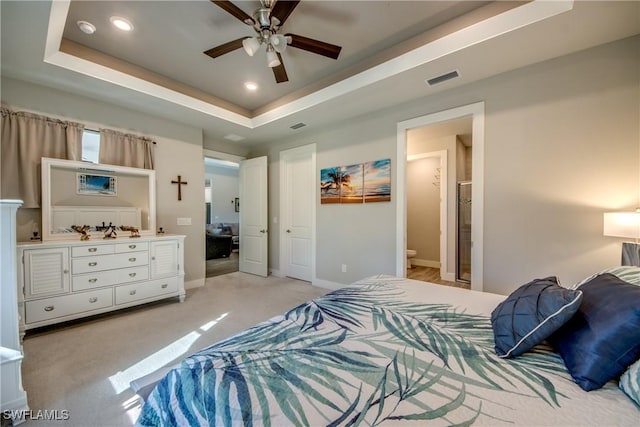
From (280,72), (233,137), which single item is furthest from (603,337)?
(233,137)

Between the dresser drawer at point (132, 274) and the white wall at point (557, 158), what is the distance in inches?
157

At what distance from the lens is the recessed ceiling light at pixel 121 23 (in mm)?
2244

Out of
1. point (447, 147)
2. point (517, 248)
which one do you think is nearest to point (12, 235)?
point (517, 248)

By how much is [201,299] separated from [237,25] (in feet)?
10.9

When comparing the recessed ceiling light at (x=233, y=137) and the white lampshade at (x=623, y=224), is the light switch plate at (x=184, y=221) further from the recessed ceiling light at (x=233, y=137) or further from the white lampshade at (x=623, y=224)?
the white lampshade at (x=623, y=224)

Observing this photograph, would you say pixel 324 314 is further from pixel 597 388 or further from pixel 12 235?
pixel 12 235

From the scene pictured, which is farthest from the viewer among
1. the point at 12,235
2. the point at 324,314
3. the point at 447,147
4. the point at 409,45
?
the point at 447,147

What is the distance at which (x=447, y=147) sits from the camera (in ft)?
14.9

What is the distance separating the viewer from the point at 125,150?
11.3 ft

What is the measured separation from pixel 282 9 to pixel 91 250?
3094 millimetres

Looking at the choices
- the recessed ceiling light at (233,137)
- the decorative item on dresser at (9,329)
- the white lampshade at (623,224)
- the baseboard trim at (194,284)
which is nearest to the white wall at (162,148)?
the baseboard trim at (194,284)

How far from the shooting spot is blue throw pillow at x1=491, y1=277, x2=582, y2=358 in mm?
955

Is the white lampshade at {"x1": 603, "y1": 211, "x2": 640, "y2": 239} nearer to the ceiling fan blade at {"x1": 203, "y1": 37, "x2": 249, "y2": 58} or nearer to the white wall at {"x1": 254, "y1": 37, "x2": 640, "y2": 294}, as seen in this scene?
the white wall at {"x1": 254, "y1": 37, "x2": 640, "y2": 294}

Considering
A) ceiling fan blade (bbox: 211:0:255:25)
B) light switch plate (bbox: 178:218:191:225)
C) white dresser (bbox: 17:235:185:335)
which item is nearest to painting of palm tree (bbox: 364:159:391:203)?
ceiling fan blade (bbox: 211:0:255:25)
